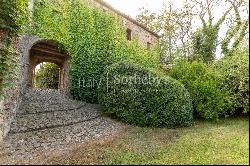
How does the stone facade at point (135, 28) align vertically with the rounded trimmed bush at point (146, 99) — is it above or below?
above

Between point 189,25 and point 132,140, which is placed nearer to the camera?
point 132,140

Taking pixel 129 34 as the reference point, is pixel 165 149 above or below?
below

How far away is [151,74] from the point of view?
1336cm

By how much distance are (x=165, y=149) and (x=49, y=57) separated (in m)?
15.5

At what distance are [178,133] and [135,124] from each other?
204 cm

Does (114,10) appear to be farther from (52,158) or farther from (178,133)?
(52,158)

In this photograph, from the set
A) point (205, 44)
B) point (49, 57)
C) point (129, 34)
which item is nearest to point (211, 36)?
point (205, 44)

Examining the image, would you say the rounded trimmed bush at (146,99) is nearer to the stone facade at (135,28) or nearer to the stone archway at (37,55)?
the stone archway at (37,55)

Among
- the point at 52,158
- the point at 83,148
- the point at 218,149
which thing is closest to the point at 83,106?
the point at 83,148

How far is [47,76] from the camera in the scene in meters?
25.4

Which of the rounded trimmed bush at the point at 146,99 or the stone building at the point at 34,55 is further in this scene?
the rounded trimmed bush at the point at 146,99

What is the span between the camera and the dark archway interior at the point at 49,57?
17339mm

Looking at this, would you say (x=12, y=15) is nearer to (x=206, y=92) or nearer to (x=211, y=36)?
(x=206, y=92)

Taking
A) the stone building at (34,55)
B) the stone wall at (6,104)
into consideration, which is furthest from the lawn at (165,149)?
the stone building at (34,55)
